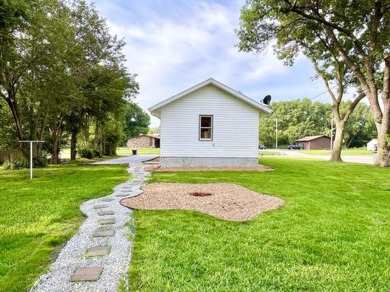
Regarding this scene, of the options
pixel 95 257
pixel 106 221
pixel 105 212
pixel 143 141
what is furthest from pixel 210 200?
pixel 143 141

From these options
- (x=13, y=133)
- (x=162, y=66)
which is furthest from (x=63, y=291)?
(x=162, y=66)

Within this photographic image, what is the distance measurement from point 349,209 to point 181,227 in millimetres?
3616

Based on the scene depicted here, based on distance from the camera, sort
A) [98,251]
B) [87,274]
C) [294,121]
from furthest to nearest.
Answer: [294,121]
[98,251]
[87,274]

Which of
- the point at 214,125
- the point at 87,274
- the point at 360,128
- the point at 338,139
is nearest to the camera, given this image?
the point at 87,274

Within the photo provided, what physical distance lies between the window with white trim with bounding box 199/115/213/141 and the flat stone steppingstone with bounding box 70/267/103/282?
10267 millimetres

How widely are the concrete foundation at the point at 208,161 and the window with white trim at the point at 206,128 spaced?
1.04 m

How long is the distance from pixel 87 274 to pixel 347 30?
1757cm

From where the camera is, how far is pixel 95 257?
3000mm

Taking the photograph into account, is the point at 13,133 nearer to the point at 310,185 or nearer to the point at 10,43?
the point at 10,43

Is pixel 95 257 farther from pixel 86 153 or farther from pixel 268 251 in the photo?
pixel 86 153

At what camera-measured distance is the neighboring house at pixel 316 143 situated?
57997mm

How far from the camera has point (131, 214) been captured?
15.7ft

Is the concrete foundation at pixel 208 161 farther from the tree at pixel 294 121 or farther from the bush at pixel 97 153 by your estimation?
the tree at pixel 294 121

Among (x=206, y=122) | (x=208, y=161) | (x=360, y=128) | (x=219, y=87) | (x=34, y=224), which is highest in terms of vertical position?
(x=360, y=128)
